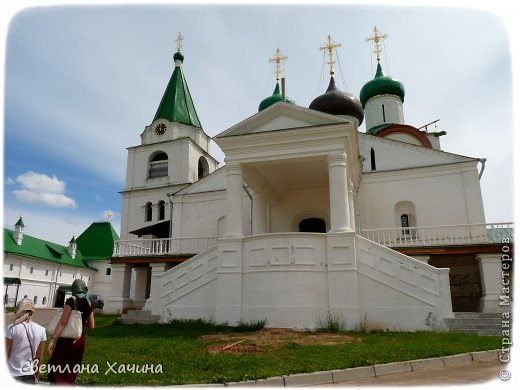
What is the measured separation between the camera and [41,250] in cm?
4422

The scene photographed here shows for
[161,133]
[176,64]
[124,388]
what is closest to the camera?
[124,388]

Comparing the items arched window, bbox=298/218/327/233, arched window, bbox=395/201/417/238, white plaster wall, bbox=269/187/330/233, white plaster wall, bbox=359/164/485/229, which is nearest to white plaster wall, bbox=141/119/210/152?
white plaster wall, bbox=269/187/330/233

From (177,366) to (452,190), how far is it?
16.8 m

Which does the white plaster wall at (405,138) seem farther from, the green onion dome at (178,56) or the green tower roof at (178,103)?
the green onion dome at (178,56)

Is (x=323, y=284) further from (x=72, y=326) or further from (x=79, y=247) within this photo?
(x=79, y=247)

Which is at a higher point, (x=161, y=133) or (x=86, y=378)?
(x=161, y=133)

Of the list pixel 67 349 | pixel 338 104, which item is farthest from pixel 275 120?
pixel 338 104

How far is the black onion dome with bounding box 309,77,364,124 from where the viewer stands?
25656 mm

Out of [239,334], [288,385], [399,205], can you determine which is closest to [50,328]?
[288,385]

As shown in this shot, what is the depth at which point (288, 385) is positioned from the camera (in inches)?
243

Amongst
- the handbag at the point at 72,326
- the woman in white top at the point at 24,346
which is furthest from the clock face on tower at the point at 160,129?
the woman in white top at the point at 24,346

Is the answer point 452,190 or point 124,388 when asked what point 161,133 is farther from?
point 124,388

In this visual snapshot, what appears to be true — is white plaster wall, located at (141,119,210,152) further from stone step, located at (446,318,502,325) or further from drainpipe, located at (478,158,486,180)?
stone step, located at (446,318,502,325)

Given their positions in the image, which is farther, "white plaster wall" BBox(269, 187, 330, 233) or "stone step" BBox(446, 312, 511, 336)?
"white plaster wall" BBox(269, 187, 330, 233)
